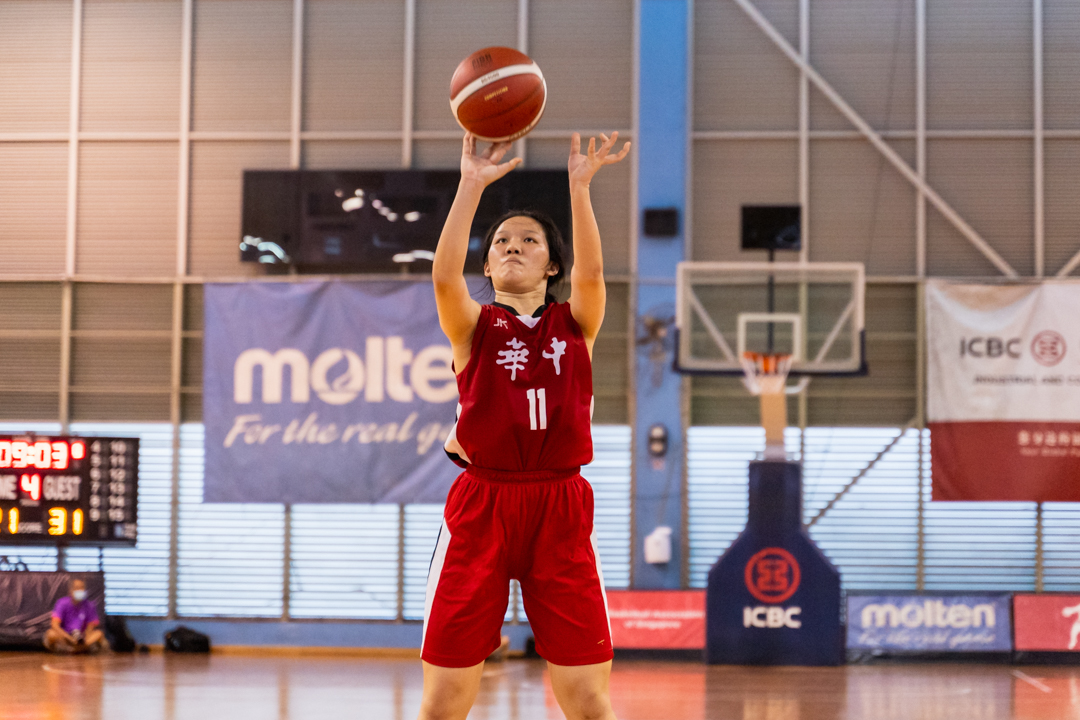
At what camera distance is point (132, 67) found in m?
11.5

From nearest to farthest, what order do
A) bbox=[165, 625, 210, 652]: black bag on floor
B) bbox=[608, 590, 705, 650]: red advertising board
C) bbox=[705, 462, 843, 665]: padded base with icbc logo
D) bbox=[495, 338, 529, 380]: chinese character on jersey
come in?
bbox=[495, 338, 529, 380]: chinese character on jersey → bbox=[705, 462, 843, 665]: padded base with icbc logo → bbox=[608, 590, 705, 650]: red advertising board → bbox=[165, 625, 210, 652]: black bag on floor

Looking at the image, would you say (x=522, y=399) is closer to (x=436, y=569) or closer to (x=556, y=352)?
(x=556, y=352)

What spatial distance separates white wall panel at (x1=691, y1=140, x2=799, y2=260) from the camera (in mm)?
10961

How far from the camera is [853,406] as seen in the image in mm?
10766

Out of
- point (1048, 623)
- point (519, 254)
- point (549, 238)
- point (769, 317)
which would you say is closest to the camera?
point (519, 254)

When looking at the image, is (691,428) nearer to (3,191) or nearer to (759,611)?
(759,611)

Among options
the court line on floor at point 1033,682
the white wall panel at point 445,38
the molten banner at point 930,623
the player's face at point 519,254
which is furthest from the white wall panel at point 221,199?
the player's face at point 519,254

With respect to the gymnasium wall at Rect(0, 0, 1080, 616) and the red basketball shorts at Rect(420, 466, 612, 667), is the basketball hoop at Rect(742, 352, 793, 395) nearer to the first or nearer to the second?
the gymnasium wall at Rect(0, 0, 1080, 616)

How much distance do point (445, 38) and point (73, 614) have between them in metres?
6.76

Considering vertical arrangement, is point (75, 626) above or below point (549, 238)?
below

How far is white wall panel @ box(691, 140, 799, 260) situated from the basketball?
7.53 meters

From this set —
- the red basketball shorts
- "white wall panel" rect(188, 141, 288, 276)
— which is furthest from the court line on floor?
"white wall panel" rect(188, 141, 288, 276)

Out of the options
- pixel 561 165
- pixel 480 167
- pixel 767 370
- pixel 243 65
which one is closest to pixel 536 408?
pixel 480 167

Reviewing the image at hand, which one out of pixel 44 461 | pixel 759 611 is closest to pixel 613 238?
pixel 759 611
